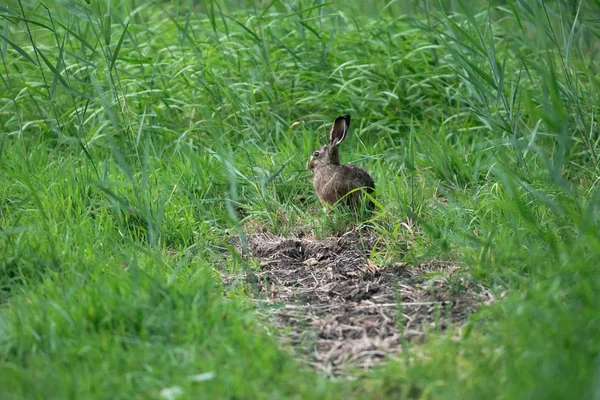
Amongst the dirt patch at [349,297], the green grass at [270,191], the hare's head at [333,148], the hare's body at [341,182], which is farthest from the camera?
the hare's head at [333,148]

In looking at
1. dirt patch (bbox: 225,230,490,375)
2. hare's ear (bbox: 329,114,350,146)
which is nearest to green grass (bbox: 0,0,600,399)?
dirt patch (bbox: 225,230,490,375)

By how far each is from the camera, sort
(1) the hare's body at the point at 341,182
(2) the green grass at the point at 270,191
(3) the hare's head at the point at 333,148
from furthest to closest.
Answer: (3) the hare's head at the point at 333,148
(1) the hare's body at the point at 341,182
(2) the green grass at the point at 270,191

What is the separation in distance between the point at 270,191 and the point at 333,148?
51cm

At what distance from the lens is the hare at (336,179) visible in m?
5.01

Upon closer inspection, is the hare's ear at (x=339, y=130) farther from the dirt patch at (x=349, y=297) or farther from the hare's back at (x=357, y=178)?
the dirt patch at (x=349, y=297)

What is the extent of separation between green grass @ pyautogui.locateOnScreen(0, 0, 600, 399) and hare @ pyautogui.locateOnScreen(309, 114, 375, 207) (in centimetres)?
16

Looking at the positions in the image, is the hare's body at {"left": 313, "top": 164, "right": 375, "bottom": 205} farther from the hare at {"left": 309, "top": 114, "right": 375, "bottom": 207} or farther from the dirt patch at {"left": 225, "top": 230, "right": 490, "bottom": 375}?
the dirt patch at {"left": 225, "top": 230, "right": 490, "bottom": 375}

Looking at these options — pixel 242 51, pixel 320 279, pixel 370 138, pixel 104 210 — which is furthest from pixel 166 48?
pixel 320 279

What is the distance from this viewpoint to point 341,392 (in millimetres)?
3002

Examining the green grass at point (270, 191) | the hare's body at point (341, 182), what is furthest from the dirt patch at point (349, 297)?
the hare's body at point (341, 182)

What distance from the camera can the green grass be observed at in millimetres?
3043

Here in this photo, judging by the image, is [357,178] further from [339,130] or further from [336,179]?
[339,130]

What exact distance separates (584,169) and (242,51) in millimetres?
2786

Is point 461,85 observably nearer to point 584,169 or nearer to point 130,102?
point 584,169
